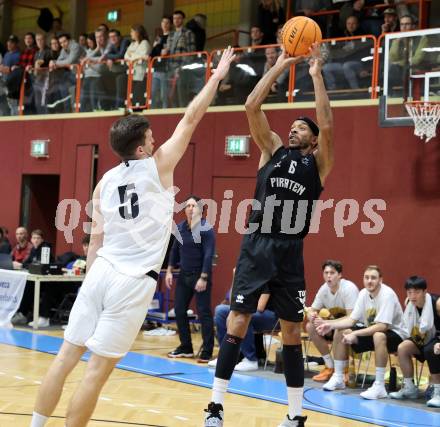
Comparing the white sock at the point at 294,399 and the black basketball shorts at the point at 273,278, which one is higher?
the black basketball shorts at the point at 273,278

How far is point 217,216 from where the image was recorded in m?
13.8

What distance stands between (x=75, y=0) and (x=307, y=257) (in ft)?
39.8

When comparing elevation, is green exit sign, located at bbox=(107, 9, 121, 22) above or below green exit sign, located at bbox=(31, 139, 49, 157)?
above

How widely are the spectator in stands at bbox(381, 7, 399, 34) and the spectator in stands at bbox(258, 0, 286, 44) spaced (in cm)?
285

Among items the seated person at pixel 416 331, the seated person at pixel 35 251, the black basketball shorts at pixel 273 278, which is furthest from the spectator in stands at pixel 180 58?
the black basketball shorts at pixel 273 278

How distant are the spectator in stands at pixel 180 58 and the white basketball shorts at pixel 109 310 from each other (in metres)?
9.50

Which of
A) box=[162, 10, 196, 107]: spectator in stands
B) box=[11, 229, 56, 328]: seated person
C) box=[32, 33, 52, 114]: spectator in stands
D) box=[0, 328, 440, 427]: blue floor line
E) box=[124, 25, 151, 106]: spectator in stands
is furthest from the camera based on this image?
box=[32, 33, 52, 114]: spectator in stands

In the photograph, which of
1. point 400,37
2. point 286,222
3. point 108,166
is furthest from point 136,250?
point 108,166

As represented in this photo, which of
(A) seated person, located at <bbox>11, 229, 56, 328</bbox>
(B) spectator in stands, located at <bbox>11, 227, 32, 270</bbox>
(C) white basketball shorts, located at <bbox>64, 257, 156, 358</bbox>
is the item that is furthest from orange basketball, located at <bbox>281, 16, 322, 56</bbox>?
(B) spectator in stands, located at <bbox>11, 227, 32, 270</bbox>

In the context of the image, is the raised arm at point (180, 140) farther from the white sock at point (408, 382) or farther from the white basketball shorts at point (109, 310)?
the white sock at point (408, 382)

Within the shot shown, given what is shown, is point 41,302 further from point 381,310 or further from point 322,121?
point 322,121

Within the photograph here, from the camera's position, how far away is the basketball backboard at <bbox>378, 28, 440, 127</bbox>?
10.2 meters

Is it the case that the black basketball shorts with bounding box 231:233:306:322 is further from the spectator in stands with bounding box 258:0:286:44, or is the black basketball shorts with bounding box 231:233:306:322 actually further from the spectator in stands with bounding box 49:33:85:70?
the spectator in stands with bounding box 49:33:85:70

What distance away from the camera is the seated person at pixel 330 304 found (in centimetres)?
882
